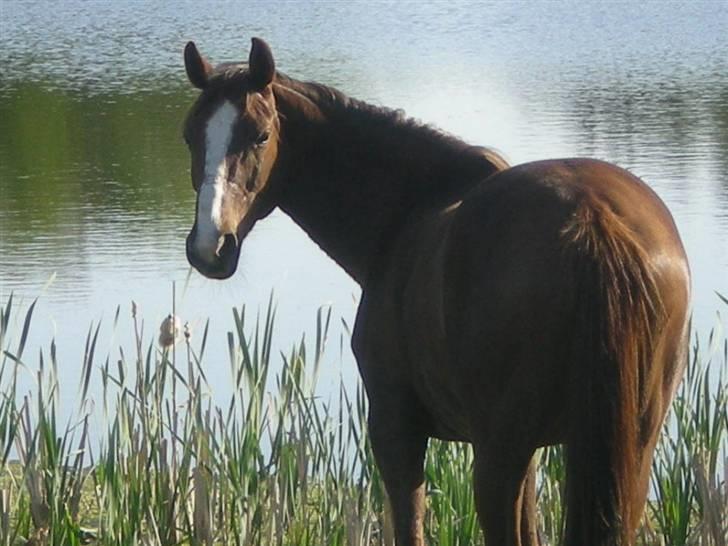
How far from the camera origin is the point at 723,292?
7.93 m

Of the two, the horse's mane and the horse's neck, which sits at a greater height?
the horse's mane

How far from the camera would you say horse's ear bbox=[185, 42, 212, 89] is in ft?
12.1

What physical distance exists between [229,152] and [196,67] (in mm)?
431

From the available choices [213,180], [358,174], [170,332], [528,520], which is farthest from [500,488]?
[170,332]

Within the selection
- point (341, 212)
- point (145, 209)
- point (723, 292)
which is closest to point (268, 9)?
point (145, 209)

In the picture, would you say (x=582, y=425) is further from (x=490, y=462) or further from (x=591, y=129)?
(x=591, y=129)

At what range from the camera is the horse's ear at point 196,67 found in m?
3.69

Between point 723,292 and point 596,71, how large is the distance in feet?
37.7

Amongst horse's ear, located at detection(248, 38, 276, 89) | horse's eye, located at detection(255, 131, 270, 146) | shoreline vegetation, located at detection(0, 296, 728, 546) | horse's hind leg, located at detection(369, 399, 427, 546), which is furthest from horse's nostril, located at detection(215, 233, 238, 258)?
shoreline vegetation, located at detection(0, 296, 728, 546)

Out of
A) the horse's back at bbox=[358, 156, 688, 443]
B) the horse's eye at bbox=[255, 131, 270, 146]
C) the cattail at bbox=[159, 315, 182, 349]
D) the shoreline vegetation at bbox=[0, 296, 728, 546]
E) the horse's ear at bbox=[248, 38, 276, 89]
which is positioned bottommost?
the shoreline vegetation at bbox=[0, 296, 728, 546]

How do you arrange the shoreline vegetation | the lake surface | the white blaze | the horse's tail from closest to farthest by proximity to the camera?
the horse's tail < the white blaze < the shoreline vegetation < the lake surface

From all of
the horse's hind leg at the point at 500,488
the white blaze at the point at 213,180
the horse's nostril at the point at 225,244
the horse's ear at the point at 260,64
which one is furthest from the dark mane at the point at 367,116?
the horse's hind leg at the point at 500,488

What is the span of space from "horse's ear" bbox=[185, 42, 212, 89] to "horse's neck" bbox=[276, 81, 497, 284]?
0.19 m

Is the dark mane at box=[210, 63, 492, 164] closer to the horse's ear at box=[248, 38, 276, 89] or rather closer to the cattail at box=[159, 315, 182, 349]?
the horse's ear at box=[248, 38, 276, 89]
